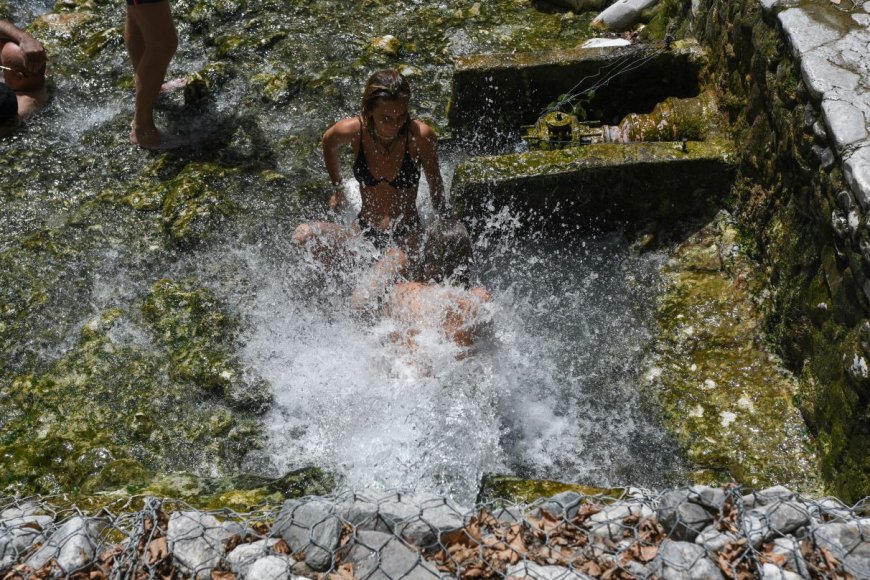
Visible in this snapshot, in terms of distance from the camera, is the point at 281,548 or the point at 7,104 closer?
the point at 281,548

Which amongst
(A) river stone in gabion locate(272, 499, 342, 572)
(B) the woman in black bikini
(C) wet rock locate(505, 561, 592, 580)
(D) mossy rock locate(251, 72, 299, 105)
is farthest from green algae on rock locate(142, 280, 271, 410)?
(D) mossy rock locate(251, 72, 299, 105)

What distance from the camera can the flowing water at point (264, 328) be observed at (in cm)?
346

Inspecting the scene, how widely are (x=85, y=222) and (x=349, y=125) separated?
203cm

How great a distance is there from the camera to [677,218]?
4250mm

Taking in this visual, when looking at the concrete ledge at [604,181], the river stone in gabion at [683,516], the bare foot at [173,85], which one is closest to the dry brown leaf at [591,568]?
the river stone in gabion at [683,516]

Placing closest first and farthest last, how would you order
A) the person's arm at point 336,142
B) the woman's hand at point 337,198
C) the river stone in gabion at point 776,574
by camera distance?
1. the river stone in gabion at point 776,574
2. the person's arm at point 336,142
3. the woman's hand at point 337,198

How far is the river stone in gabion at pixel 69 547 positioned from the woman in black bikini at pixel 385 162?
6.66 ft

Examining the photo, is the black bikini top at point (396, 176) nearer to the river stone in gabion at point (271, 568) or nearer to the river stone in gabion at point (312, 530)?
the river stone in gabion at point (312, 530)

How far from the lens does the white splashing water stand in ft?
11.1

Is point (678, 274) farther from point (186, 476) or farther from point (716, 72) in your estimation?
point (186, 476)

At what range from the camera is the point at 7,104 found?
5176 mm

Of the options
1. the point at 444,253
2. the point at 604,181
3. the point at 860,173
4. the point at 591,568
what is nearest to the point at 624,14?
the point at 604,181

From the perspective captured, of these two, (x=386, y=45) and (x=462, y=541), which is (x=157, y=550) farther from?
(x=386, y=45)

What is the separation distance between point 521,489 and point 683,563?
0.84 meters
